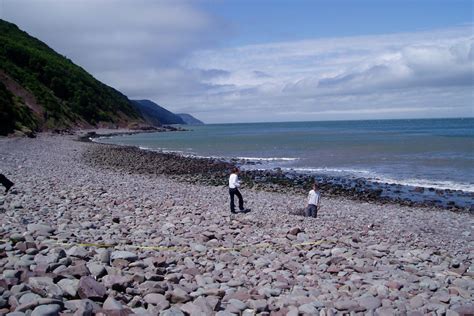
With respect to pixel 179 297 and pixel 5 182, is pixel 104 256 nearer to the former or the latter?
pixel 179 297

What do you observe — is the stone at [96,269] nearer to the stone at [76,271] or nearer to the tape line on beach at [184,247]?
the stone at [76,271]

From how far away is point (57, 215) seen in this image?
35.0 ft

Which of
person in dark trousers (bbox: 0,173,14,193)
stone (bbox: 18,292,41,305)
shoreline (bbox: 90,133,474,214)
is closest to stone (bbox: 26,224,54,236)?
stone (bbox: 18,292,41,305)

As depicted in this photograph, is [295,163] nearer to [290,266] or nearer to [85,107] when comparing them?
[290,266]

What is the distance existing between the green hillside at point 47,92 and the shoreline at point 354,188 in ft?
106

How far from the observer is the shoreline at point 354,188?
70.0 ft

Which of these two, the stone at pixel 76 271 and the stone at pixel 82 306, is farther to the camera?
the stone at pixel 76 271

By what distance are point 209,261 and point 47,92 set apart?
8165 centimetres

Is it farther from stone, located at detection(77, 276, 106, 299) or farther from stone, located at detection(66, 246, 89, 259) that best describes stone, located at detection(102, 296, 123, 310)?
stone, located at detection(66, 246, 89, 259)

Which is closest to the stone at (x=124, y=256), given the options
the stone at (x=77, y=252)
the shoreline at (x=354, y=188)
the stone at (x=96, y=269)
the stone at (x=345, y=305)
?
the stone at (x=77, y=252)

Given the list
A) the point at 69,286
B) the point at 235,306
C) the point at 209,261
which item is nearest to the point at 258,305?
the point at 235,306

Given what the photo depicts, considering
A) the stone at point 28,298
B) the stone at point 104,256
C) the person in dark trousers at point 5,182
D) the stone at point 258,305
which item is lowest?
the stone at point 258,305

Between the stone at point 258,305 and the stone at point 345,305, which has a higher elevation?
the stone at point 258,305

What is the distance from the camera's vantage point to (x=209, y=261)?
845cm
